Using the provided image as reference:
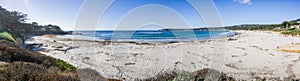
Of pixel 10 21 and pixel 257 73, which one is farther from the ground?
pixel 10 21

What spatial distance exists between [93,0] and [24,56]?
206 cm

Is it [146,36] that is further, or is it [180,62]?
[146,36]

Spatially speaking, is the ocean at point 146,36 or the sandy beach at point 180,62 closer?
the sandy beach at point 180,62

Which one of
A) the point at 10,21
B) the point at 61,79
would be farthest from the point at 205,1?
the point at 10,21

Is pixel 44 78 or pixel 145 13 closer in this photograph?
pixel 44 78

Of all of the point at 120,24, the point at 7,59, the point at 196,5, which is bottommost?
the point at 7,59

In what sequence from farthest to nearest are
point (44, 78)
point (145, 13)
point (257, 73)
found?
point (257, 73) < point (145, 13) < point (44, 78)

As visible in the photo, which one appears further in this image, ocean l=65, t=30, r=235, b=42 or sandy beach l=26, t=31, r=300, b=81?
ocean l=65, t=30, r=235, b=42

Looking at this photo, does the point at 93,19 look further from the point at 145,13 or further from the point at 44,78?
the point at 145,13

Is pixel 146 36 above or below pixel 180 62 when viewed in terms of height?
above

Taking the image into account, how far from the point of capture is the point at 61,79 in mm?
3383

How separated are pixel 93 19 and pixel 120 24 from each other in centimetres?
119

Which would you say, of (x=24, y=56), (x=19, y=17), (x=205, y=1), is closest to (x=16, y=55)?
(x=24, y=56)

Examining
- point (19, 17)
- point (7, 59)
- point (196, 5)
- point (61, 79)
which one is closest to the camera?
point (61, 79)
